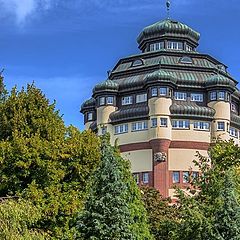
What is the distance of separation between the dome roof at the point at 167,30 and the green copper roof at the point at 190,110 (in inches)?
573

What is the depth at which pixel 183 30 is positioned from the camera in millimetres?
96062

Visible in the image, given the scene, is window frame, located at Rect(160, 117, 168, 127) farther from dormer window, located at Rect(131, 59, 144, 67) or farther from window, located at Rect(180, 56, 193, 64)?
dormer window, located at Rect(131, 59, 144, 67)

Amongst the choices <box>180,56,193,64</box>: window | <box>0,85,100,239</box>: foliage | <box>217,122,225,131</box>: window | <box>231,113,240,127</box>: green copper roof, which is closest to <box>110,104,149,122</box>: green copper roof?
<box>180,56,193,64</box>: window

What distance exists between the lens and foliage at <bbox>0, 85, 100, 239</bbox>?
1345 inches

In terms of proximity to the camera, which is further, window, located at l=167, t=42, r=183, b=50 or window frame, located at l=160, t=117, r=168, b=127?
window, located at l=167, t=42, r=183, b=50

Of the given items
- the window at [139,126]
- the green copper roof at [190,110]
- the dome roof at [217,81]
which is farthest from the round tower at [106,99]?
the dome roof at [217,81]

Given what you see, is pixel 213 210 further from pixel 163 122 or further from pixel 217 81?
pixel 217 81

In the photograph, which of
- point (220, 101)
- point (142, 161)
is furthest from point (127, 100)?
point (220, 101)

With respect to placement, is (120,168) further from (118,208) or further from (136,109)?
(136,109)

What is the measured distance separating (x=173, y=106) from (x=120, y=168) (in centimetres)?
5594

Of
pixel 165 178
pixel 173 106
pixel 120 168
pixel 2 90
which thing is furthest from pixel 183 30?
pixel 120 168

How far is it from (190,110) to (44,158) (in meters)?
49.9

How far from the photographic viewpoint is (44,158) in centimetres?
3556

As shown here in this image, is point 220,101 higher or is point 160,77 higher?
point 160,77
